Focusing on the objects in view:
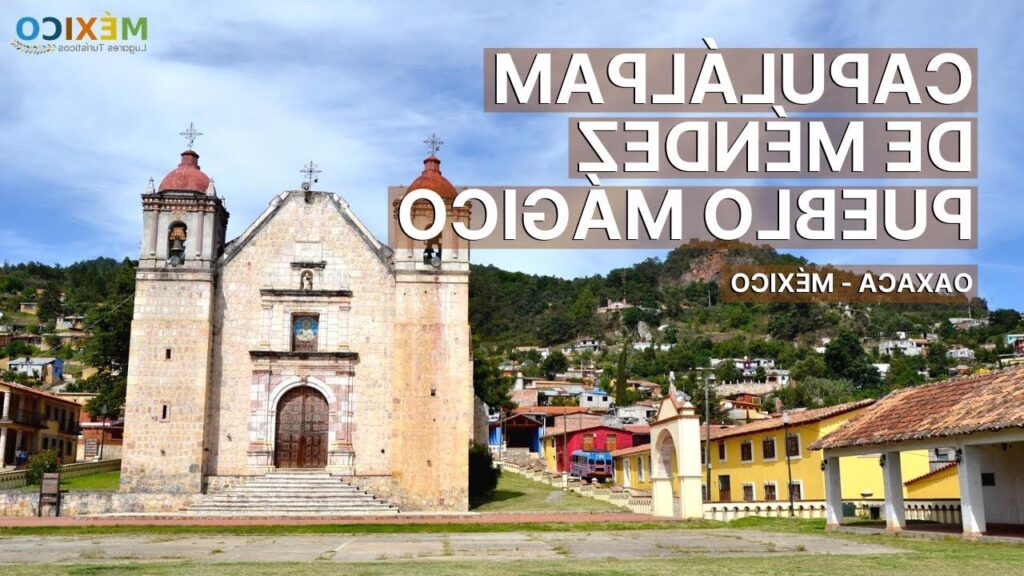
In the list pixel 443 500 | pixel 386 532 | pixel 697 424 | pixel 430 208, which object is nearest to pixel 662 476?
pixel 697 424

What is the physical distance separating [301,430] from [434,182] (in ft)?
32.9

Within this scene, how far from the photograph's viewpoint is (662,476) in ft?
93.2

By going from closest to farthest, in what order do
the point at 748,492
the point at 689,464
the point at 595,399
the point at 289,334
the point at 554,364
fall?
1. the point at 689,464
2. the point at 289,334
3. the point at 748,492
4. the point at 595,399
5. the point at 554,364

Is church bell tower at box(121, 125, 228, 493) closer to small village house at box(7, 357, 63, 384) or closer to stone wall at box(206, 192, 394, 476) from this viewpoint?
stone wall at box(206, 192, 394, 476)

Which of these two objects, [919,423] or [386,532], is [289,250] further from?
[919,423]

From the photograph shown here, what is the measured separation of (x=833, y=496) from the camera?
22.3m

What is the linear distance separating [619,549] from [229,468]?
1731 centimetres

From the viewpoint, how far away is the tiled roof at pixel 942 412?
17.2 m

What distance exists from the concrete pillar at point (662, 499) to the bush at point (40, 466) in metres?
21.4

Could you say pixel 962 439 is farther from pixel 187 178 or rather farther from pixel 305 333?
pixel 187 178

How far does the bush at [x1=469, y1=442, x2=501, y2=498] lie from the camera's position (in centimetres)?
3362

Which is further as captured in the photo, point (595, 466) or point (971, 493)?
point (595, 466)

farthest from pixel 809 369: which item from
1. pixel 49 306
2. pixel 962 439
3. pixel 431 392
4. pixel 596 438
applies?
pixel 49 306

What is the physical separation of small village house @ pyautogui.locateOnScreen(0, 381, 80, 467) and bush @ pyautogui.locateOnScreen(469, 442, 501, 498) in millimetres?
22600
